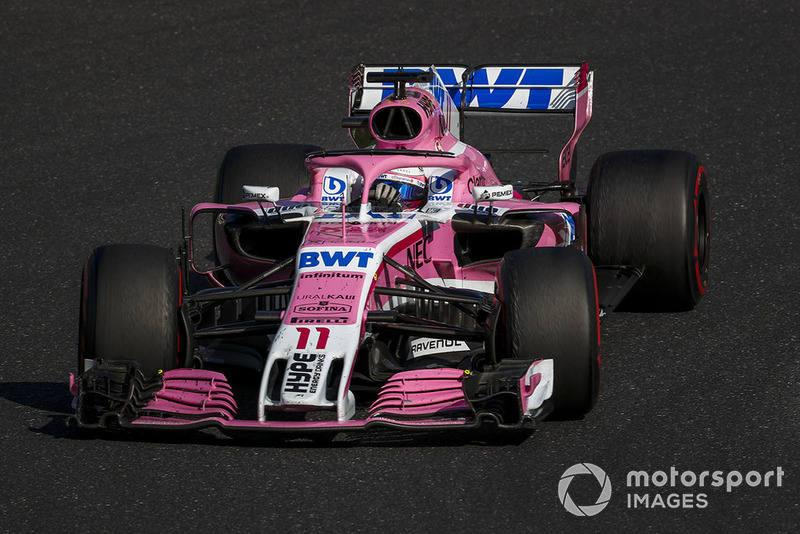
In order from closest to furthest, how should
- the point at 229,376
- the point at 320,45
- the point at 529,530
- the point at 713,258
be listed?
the point at 529,530, the point at 229,376, the point at 713,258, the point at 320,45

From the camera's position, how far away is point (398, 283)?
28.7 ft

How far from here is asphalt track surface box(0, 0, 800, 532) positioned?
714 cm

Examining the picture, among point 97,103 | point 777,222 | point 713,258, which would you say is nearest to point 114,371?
point 713,258

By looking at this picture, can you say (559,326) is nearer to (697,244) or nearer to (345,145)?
(697,244)

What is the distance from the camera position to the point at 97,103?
1688 centimetres

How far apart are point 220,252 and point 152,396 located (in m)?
2.38

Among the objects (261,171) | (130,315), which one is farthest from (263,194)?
(261,171)

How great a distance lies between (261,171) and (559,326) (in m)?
3.91

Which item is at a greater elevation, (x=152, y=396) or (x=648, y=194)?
(x=648, y=194)

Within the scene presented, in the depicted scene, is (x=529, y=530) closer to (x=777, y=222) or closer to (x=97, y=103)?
(x=777, y=222)

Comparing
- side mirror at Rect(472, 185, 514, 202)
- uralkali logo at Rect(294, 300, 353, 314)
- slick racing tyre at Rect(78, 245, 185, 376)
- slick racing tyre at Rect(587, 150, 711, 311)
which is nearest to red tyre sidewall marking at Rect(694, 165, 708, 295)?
slick racing tyre at Rect(587, 150, 711, 311)

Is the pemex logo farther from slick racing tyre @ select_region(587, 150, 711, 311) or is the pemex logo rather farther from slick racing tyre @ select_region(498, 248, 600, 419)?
slick racing tyre @ select_region(587, 150, 711, 311)

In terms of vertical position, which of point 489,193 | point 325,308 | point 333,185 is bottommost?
point 325,308

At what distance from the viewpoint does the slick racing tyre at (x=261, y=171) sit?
436 inches
